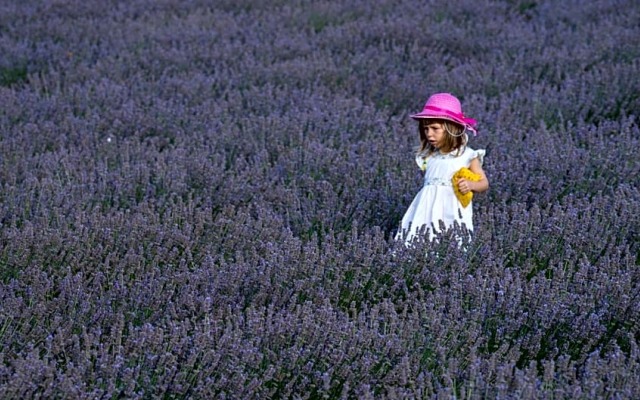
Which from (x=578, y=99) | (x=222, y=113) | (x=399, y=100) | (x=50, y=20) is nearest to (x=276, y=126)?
(x=222, y=113)

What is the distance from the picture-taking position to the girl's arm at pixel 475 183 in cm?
340

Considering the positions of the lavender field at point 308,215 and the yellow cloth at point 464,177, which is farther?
the yellow cloth at point 464,177

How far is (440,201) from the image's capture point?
11.7ft

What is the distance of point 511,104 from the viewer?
521cm

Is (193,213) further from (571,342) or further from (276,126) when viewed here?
(571,342)

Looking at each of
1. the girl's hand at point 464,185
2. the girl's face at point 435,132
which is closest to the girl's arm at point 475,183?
the girl's hand at point 464,185

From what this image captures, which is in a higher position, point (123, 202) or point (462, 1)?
point (462, 1)

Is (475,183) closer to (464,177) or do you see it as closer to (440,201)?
(464,177)

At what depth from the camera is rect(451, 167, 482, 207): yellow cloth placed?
348 centimetres

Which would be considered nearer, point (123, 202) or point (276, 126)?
point (123, 202)

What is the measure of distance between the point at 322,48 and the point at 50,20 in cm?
219

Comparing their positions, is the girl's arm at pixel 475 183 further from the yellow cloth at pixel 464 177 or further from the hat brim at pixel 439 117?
the hat brim at pixel 439 117

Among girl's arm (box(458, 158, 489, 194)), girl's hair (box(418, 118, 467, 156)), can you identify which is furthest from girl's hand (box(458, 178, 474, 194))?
girl's hair (box(418, 118, 467, 156))

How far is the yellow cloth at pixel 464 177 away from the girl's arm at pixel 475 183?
0.02m
